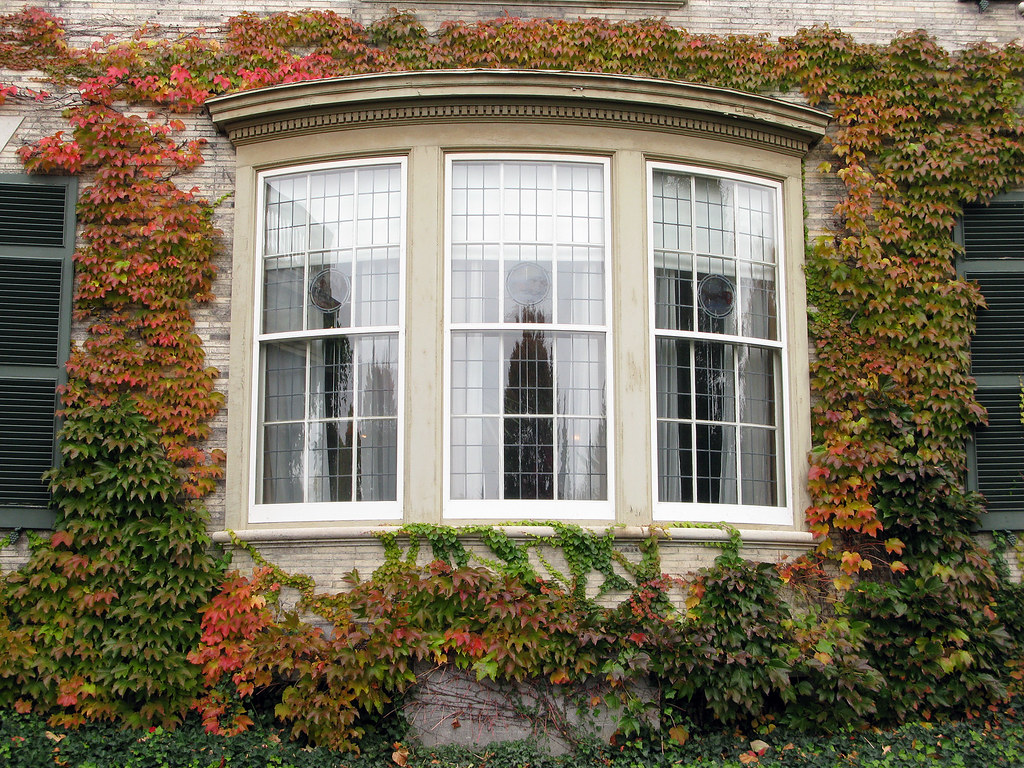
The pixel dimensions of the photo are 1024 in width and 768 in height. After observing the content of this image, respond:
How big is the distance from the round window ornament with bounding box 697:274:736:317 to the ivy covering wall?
2.65 ft

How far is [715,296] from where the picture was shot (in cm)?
834

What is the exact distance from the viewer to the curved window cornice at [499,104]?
316 inches

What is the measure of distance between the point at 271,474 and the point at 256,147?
2706 millimetres

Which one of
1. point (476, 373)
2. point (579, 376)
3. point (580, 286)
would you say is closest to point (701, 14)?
point (580, 286)

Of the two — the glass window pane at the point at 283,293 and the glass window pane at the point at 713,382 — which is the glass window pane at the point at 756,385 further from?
the glass window pane at the point at 283,293

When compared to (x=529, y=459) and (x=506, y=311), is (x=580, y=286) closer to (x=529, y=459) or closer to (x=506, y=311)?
(x=506, y=311)

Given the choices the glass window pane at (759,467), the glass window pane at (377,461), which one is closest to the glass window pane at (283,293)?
the glass window pane at (377,461)

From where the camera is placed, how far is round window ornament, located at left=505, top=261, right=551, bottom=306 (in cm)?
804

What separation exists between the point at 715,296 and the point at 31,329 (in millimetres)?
5590

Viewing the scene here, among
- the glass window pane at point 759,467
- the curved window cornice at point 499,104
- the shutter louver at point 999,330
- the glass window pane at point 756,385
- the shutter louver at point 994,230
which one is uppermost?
the curved window cornice at point 499,104

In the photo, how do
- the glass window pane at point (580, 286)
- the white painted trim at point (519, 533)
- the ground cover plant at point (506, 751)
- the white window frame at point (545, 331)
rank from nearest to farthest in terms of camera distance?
the ground cover plant at point (506, 751)
the white painted trim at point (519, 533)
the white window frame at point (545, 331)
the glass window pane at point (580, 286)

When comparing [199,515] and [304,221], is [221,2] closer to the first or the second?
[304,221]

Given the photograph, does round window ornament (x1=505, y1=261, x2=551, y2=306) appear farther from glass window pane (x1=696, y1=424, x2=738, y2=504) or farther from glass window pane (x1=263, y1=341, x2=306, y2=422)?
glass window pane (x1=263, y1=341, x2=306, y2=422)

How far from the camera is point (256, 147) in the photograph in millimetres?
8438
